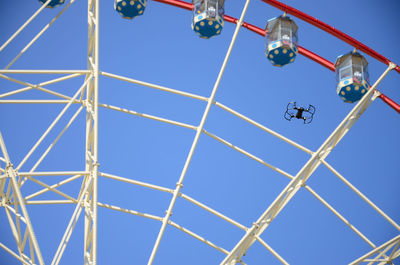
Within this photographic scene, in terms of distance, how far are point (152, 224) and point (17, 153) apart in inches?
341

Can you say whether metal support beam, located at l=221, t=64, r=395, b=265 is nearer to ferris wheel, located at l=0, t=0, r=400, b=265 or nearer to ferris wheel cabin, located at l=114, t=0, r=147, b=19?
ferris wheel cabin, located at l=114, t=0, r=147, b=19

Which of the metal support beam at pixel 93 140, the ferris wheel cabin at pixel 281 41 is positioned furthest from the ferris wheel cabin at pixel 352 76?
the metal support beam at pixel 93 140

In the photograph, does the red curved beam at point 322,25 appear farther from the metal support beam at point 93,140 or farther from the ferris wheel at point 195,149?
the ferris wheel at point 195,149

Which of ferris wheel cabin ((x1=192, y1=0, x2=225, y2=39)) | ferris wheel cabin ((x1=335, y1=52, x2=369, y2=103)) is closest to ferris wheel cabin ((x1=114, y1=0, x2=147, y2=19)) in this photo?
ferris wheel cabin ((x1=192, y1=0, x2=225, y2=39))

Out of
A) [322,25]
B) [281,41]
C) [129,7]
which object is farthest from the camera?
[322,25]

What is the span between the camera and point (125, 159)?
38.7 metres

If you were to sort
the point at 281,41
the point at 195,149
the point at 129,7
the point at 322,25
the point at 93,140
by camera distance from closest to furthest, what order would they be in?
1. the point at 93,140
2. the point at 281,41
3. the point at 129,7
4. the point at 322,25
5. the point at 195,149

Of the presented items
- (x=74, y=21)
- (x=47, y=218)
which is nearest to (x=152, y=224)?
(x=47, y=218)

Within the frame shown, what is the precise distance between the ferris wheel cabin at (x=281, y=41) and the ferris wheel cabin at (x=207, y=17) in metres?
1.21

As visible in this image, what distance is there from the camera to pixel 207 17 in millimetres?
15836

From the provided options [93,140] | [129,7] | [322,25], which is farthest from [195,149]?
[93,140]

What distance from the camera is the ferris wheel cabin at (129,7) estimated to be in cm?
1588

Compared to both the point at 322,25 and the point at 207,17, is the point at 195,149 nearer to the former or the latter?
the point at 322,25

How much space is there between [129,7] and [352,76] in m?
5.41
